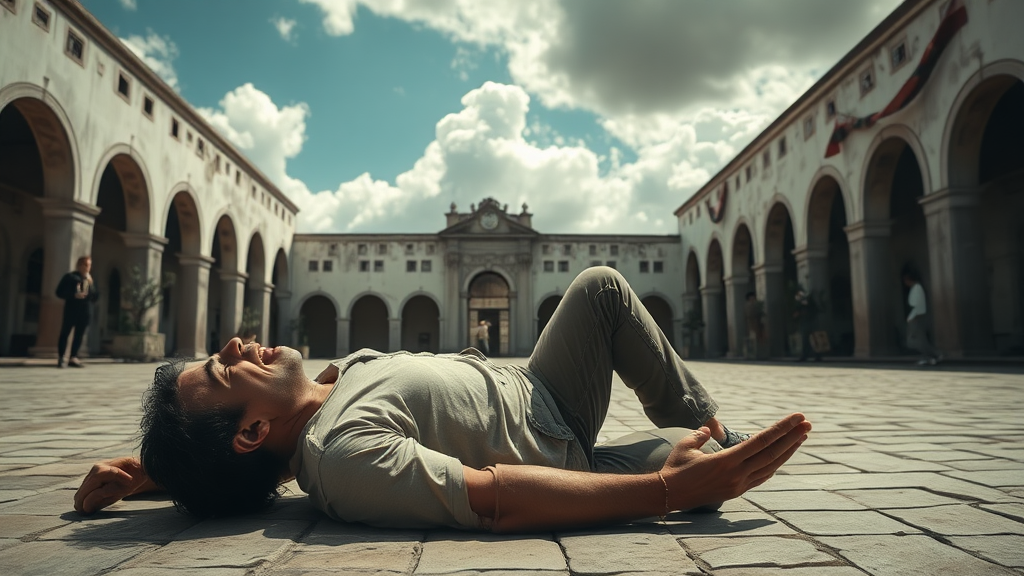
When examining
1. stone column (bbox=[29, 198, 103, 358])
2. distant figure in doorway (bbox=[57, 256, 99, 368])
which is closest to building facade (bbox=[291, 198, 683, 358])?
stone column (bbox=[29, 198, 103, 358])

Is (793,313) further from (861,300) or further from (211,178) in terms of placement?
(211,178)

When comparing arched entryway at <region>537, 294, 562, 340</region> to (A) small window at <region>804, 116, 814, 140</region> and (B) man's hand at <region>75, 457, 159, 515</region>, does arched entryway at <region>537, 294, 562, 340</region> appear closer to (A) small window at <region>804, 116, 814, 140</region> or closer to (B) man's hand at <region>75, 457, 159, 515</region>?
(A) small window at <region>804, 116, 814, 140</region>

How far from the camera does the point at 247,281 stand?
29.5 meters

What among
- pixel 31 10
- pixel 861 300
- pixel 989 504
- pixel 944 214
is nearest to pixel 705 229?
pixel 861 300

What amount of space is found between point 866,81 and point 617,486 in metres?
17.9

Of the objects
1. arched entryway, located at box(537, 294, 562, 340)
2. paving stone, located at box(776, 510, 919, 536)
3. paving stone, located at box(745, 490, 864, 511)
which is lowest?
paving stone, located at box(745, 490, 864, 511)

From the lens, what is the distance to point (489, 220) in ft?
115

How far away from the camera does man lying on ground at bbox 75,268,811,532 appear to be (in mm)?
1783

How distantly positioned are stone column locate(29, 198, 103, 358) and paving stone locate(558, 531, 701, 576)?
51.8 feet

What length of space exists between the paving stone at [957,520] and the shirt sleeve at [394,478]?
57.4 inches

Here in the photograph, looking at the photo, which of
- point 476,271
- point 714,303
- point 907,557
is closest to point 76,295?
point 907,557

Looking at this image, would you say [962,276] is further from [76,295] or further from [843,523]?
[76,295]

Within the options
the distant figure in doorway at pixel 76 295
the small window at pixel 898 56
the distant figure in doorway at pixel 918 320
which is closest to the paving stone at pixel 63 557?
the distant figure in doorway at pixel 76 295

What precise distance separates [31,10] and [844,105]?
2029cm
